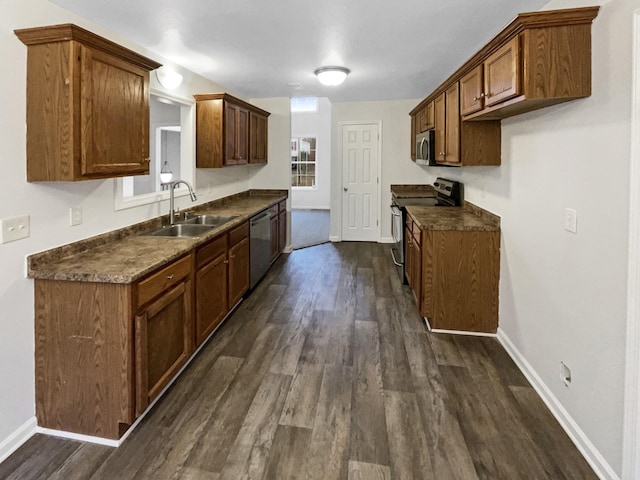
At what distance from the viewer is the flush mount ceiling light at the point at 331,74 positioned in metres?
4.22

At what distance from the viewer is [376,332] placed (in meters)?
3.46

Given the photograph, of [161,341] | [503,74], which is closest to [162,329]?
[161,341]

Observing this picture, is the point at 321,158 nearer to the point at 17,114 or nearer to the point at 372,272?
the point at 372,272

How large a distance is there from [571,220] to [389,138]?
4.94 meters

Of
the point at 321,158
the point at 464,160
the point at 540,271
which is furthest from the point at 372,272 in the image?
the point at 321,158

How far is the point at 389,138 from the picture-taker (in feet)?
22.3

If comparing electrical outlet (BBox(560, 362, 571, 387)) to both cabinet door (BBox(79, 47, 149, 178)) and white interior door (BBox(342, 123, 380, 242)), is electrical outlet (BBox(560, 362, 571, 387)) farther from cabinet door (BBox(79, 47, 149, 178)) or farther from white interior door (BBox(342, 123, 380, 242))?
white interior door (BBox(342, 123, 380, 242))

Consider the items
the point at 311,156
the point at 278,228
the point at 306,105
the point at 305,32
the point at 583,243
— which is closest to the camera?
the point at 583,243

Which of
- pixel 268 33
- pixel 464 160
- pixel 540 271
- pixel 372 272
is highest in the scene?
pixel 268 33

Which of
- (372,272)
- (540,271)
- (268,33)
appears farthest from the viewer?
(372,272)

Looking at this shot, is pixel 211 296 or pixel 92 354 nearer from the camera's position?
pixel 92 354

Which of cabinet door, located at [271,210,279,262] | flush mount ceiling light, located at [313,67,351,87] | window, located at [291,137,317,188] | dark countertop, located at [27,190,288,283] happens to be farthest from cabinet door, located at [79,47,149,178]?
window, located at [291,137,317,188]

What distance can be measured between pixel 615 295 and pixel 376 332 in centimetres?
194

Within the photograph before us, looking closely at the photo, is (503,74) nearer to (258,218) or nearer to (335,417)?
(335,417)
